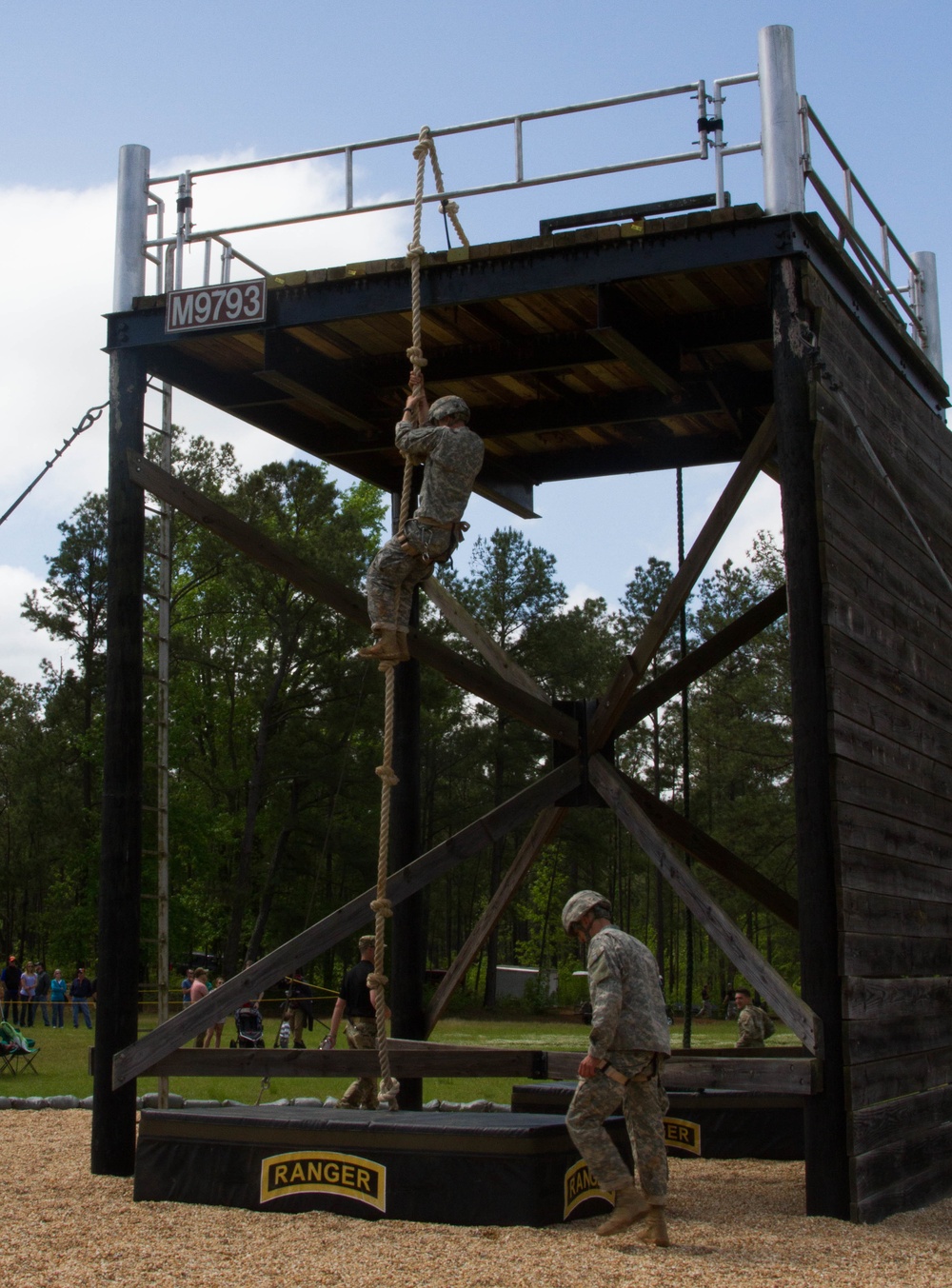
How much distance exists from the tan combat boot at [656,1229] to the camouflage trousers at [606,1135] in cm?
6

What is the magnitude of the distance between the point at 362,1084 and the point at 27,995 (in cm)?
2576

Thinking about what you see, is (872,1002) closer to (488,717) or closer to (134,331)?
(134,331)

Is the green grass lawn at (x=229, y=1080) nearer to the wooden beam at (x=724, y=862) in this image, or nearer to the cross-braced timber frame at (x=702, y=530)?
the wooden beam at (x=724, y=862)

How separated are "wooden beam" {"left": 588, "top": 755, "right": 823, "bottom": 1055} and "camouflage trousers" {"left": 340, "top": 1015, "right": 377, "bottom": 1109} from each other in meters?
3.35

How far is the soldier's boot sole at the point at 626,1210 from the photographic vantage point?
23.7ft

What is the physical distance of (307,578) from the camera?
390 inches

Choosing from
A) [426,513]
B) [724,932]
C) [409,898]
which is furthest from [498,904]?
[426,513]

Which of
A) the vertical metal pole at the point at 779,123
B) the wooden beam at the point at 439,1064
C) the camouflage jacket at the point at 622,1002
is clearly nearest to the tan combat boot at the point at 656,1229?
the camouflage jacket at the point at 622,1002

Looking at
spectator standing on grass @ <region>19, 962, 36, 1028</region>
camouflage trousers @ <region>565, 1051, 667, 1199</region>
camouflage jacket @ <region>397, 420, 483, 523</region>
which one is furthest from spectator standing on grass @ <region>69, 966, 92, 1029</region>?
camouflage trousers @ <region>565, 1051, 667, 1199</region>

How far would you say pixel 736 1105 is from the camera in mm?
11062

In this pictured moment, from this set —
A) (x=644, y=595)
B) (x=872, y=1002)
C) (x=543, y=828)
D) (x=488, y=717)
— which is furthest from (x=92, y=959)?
(x=872, y=1002)

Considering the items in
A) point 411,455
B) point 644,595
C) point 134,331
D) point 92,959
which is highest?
point 644,595

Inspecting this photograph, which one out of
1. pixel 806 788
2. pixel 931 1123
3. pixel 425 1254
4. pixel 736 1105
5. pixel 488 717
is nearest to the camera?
pixel 425 1254

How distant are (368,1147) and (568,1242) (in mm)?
1249
